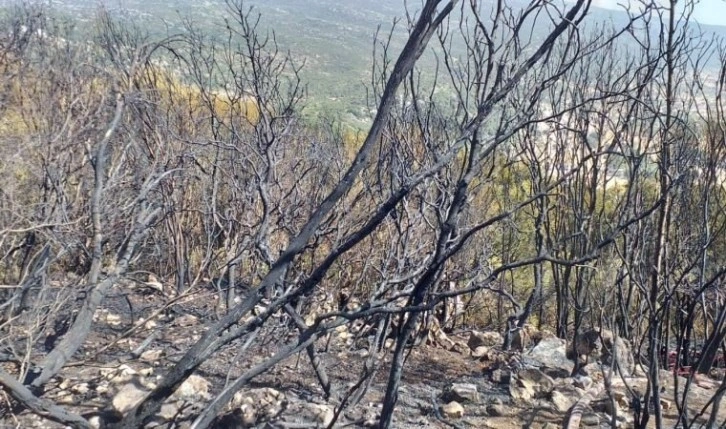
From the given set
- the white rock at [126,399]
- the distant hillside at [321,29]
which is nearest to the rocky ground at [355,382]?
the white rock at [126,399]

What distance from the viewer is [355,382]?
5129 millimetres

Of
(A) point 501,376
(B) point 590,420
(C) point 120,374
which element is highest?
(B) point 590,420

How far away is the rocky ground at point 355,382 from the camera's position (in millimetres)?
4207

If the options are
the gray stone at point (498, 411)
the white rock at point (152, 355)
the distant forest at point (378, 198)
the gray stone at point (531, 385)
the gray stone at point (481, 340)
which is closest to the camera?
the distant forest at point (378, 198)

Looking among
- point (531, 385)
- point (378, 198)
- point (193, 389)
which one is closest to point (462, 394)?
point (531, 385)

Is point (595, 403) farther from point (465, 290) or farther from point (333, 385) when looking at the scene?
point (465, 290)

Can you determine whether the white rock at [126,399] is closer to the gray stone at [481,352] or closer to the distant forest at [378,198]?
the distant forest at [378,198]

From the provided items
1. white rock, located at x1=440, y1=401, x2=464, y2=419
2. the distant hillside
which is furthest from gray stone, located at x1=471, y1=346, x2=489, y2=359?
the distant hillside

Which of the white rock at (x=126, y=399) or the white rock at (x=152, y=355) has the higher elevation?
the white rock at (x=126, y=399)

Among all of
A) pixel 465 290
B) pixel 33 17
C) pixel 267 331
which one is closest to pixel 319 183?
pixel 267 331

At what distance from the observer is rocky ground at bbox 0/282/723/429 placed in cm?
421

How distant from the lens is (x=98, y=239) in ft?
12.2

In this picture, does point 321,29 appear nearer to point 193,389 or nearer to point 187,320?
point 187,320

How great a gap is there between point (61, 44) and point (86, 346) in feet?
21.2
